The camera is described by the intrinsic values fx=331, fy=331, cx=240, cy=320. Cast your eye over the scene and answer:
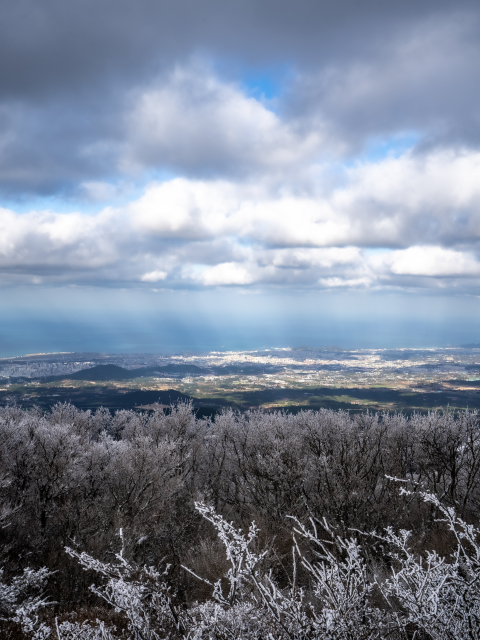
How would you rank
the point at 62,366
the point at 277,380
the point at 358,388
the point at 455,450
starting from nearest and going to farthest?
the point at 455,450 < the point at 358,388 < the point at 277,380 < the point at 62,366

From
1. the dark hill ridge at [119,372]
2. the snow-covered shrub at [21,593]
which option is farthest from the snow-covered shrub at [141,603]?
the dark hill ridge at [119,372]

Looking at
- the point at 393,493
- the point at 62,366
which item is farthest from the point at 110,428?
the point at 62,366

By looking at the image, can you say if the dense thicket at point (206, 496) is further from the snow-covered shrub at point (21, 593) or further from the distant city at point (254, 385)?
the distant city at point (254, 385)

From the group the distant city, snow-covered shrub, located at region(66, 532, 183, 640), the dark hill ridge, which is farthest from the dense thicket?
the dark hill ridge

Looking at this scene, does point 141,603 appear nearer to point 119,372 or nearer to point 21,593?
point 21,593

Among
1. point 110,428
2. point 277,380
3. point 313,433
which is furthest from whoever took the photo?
point 277,380

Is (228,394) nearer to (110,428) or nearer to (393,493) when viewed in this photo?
(110,428)
